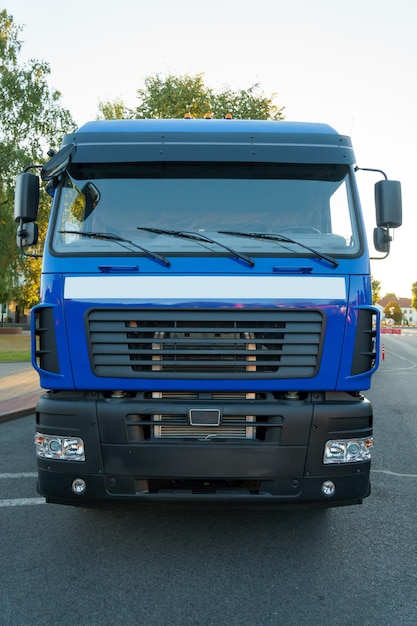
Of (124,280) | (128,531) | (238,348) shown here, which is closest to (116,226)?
(124,280)

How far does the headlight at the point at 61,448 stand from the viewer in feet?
11.5

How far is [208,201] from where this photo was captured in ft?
13.1

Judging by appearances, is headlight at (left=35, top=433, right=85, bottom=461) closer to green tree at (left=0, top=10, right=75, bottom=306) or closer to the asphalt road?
the asphalt road

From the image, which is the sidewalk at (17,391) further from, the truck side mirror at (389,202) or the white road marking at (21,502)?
the truck side mirror at (389,202)

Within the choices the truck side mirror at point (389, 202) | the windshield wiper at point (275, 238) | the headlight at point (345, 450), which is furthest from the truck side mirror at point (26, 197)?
the headlight at point (345, 450)

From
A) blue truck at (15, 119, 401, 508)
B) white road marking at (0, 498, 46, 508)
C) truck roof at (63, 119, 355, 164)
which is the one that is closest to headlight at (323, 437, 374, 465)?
blue truck at (15, 119, 401, 508)

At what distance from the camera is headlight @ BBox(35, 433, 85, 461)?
352cm

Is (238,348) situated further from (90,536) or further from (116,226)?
(90,536)

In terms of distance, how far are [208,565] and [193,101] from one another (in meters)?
24.8

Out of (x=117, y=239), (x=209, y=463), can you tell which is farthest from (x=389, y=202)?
(x=209, y=463)

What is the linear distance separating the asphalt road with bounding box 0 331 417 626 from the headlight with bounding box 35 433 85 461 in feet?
2.12

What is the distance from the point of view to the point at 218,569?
11.4ft

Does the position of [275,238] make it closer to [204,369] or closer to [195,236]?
[195,236]

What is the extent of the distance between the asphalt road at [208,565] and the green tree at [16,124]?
823 inches
